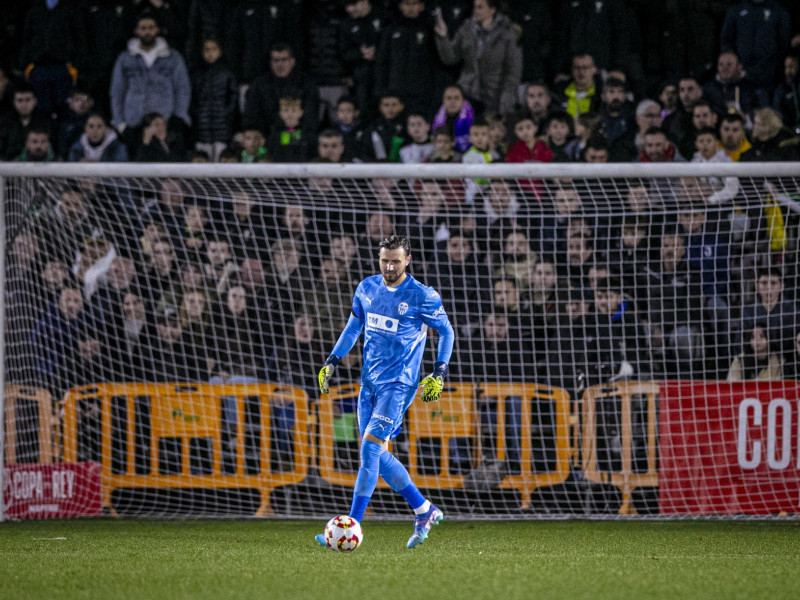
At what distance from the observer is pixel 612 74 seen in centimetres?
1226

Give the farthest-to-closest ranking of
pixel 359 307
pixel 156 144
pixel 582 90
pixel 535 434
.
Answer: pixel 582 90 → pixel 156 144 → pixel 535 434 → pixel 359 307

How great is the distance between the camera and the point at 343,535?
680cm

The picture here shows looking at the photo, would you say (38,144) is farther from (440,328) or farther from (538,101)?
(440,328)

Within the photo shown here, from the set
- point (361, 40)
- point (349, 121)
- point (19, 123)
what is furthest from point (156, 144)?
point (361, 40)

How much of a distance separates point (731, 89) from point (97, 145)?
7124 mm

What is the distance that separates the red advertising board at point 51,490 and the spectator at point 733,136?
6806 mm

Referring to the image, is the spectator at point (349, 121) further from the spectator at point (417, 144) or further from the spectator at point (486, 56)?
the spectator at point (486, 56)

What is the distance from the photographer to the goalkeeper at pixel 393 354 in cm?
725

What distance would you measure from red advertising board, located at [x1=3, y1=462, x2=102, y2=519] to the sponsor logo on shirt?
347 centimetres

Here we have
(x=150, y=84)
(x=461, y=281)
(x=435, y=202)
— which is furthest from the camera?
(x=150, y=84)

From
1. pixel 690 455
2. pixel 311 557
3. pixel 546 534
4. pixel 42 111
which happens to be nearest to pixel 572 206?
pixel 690 455

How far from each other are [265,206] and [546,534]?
4.49 m

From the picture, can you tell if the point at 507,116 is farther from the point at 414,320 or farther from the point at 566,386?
the point at 414,320

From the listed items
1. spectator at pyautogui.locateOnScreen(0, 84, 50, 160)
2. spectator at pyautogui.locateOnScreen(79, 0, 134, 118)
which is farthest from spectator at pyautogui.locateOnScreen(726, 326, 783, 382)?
spectator at pyautogui.locateOnScreen(79, 0, 134, 118)
